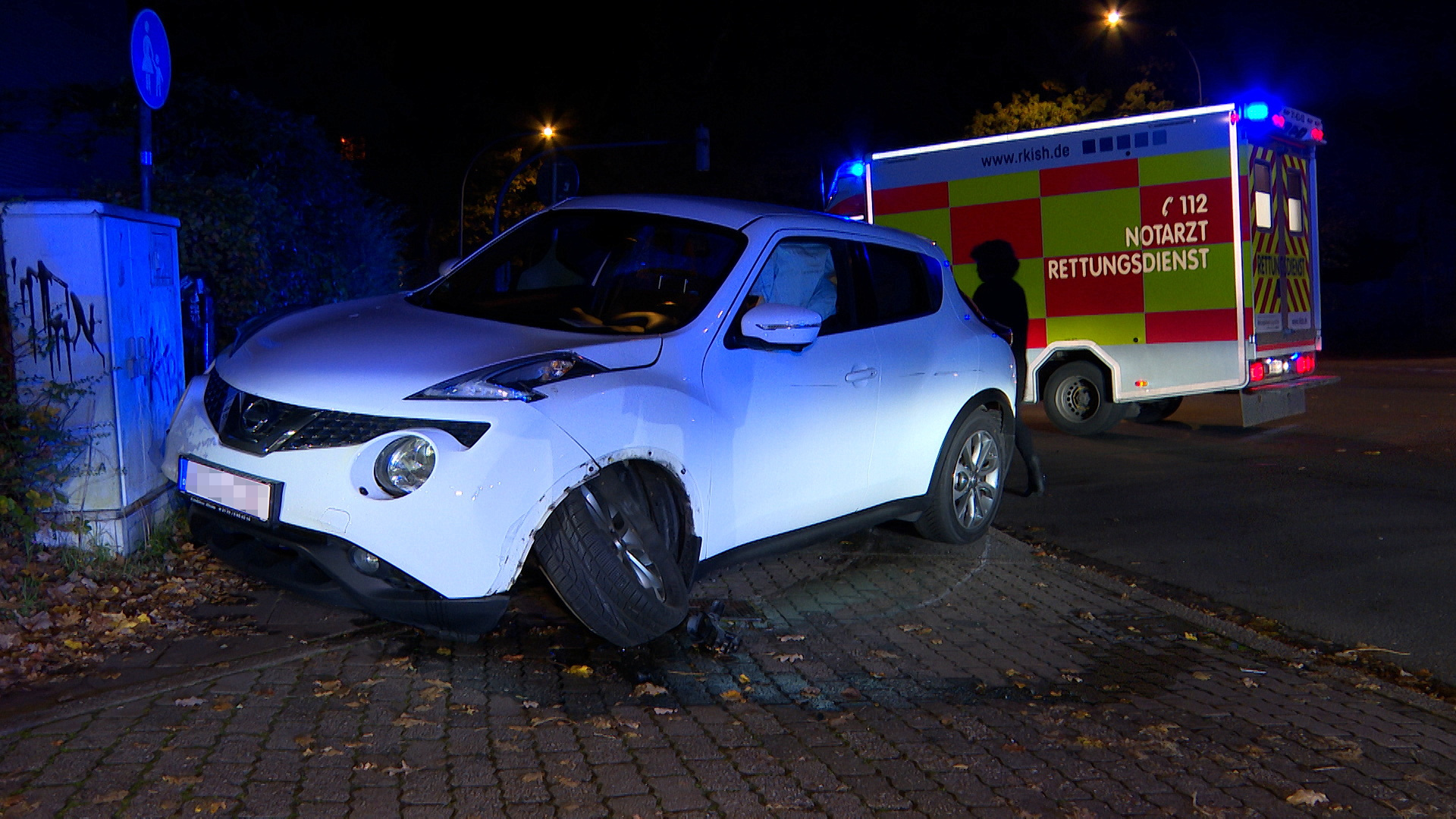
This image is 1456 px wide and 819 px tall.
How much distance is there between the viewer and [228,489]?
426 centimetres

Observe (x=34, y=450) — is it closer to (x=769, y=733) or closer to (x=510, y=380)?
(x=510, y=380)

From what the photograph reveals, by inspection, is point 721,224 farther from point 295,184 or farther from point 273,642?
point 295,184

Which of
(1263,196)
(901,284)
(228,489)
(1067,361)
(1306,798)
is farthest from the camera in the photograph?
(1067,361)

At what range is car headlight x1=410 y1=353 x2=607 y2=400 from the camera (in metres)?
4.04

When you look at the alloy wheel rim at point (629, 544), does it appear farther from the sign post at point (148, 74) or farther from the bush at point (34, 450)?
the sign post at point (148, 74)

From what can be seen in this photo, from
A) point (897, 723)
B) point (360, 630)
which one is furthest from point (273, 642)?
point (897, 723)

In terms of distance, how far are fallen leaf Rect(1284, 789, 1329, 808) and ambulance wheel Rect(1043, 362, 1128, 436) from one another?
8915 millimetres

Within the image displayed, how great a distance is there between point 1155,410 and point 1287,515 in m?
5.49

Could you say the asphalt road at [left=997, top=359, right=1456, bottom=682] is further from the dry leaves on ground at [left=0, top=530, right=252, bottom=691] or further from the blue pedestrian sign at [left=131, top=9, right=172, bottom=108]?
the blue pedestrian sign at [left=131, top=9, right=172, bottom=108]

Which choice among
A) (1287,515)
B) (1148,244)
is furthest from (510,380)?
(1148,244)

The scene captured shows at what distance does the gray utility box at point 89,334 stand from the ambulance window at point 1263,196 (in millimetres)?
9401

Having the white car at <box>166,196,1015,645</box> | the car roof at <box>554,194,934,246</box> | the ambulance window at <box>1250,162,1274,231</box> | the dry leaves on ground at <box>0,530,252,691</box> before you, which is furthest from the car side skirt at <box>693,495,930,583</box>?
the ambulance window at <box>1250,162,1274,231</box>

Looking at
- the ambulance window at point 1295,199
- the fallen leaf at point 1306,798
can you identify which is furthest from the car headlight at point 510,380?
the ambulance window at point 1295,199

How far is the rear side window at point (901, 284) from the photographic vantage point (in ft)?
19.7
